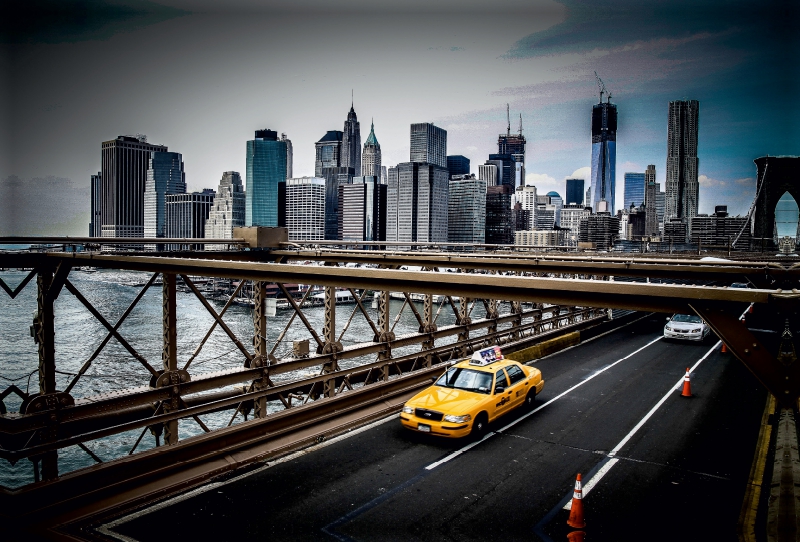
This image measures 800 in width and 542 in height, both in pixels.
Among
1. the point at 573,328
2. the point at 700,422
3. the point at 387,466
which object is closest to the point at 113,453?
the point at 387,466

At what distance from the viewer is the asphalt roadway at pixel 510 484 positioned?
7.37 meters

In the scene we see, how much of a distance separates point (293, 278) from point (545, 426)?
760 centimetres

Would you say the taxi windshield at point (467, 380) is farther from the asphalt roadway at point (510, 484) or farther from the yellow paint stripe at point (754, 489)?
the yellow paint stripe at point (754, 489)

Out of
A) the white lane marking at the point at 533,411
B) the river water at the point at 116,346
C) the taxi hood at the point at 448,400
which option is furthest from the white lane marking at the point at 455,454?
the river water at the point at 116,346

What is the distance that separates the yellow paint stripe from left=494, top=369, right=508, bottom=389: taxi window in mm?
4810

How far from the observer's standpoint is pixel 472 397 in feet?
37.6

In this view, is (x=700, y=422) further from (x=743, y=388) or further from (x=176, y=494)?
(x=176, y=494)

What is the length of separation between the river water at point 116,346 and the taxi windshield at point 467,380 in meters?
4.67

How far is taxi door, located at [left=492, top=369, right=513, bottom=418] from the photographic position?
38.8ft

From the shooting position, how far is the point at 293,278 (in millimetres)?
7234

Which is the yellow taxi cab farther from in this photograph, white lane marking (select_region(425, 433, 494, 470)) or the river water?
the river water

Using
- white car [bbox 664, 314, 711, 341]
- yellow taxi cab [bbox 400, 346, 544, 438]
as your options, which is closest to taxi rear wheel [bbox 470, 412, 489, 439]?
yellow taxi cab [bbox 400, 346, 544, 438]

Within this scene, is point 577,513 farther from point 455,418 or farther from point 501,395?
point 501,395

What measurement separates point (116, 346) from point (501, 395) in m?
40.5
